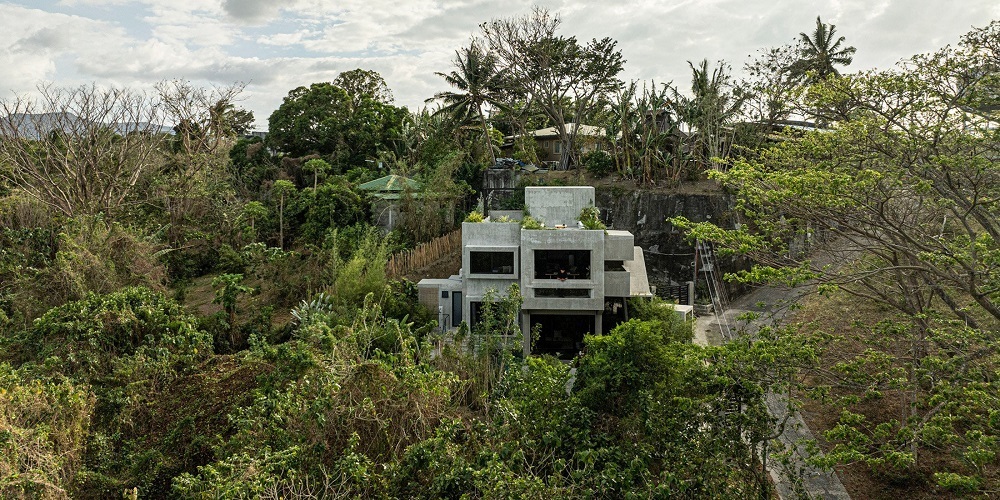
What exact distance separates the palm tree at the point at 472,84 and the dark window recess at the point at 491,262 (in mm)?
13636

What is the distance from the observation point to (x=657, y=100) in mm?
28641

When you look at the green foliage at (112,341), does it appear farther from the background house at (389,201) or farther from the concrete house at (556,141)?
the concrete house at (556,141)

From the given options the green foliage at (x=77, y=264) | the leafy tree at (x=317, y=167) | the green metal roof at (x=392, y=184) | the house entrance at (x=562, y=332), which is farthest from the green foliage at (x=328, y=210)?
the house entrance at (x=562, y=332)

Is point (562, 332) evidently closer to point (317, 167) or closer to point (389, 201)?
point (389, 201)

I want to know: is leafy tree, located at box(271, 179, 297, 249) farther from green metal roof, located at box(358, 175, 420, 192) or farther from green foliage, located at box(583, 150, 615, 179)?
green foliage, located at box(583, 150, 615, 179)

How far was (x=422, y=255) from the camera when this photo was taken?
22.0m

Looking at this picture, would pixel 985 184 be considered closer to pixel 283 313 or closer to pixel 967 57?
pixel 967 57

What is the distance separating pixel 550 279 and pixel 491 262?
1800 mm

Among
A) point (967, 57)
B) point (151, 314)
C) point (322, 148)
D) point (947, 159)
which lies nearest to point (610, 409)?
point (947, 159)

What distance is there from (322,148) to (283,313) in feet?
51.0

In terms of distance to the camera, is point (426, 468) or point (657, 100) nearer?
point (426, 468)

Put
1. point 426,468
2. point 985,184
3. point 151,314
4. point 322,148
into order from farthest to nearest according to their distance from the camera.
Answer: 1. point 322,148
2. point 151,314
3. point 985,184
4. point 426,468

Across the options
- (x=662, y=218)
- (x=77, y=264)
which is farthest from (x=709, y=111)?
(x=77, y=264)

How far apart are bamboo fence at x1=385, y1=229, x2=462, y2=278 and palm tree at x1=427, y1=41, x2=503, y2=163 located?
7842 mm
